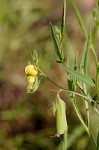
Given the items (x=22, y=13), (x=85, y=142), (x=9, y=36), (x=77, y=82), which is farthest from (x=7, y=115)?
(x=77, y=82)

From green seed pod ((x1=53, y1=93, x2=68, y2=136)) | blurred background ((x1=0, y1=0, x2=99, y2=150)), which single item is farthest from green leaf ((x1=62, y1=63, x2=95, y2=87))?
blurred background ((x1=0, y1=0, x2=99, y2=150))

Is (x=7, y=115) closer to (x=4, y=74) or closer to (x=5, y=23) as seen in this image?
(x=4, y=74)

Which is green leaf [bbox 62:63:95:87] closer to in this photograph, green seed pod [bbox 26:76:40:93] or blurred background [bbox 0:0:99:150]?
green seed pod [bbox 26:76:40:93]

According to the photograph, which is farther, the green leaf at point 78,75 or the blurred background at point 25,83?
the blurred background at point 25,83

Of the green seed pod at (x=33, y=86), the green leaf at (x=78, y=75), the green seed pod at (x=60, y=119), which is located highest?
the green leaf at (x=78, y=75)

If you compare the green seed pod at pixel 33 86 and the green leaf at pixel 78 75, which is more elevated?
the green leaf at pixel 78 75

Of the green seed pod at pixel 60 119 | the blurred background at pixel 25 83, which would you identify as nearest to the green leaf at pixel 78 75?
the green seed pod at pixel 60 119

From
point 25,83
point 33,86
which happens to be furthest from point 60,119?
point 25,83

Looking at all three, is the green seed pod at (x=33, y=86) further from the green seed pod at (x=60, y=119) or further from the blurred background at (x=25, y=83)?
the blurred background at (x=25, y=83)
